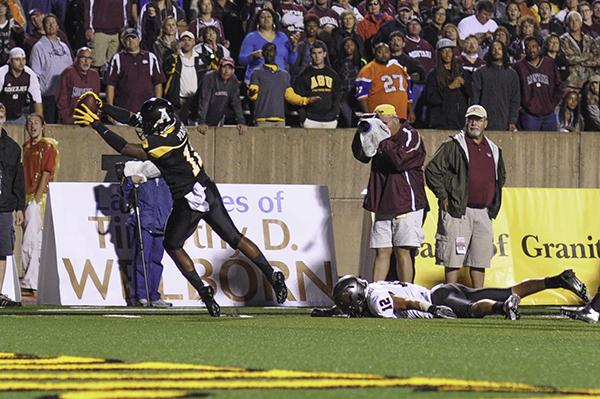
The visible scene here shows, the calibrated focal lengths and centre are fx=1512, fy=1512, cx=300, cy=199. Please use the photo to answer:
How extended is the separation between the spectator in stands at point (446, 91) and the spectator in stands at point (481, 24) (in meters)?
1.92

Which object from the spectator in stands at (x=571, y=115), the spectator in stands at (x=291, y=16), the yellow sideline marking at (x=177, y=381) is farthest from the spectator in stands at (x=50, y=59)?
the yellow sideline marking at (x=177, y=381)

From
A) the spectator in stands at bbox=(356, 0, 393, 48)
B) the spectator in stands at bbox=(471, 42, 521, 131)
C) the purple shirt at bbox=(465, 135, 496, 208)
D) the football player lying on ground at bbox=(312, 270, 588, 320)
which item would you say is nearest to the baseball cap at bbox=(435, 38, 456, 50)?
the spectator in stands at bbox=(471, 42, 521, 131)

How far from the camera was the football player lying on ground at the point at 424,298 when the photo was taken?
13031mm

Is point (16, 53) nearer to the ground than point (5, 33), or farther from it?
nearer to the ground

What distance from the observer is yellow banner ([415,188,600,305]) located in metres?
17.4

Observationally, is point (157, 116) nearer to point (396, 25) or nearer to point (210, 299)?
point (210, 299)

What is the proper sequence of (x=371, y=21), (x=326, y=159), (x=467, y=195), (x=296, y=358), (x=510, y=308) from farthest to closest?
1. (x=371, y=21)
2. (x=326, y=159)
3. (x=467, y=195)
4. (x=510, y=308)
5. (x=296, y=358)

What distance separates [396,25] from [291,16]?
1502mm

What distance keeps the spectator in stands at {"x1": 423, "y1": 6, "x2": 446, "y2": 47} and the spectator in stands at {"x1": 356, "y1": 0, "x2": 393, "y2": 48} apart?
57cm

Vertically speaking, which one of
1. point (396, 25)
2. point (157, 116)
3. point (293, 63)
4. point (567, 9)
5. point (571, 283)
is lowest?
point (571, 283)

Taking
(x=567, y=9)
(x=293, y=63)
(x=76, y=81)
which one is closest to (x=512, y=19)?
(x=567, y=9)

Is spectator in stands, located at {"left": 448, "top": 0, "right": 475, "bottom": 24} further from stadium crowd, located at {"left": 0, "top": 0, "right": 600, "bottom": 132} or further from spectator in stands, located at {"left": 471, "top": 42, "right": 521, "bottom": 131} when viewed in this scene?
spectator in stands, located at {"left": 471, "top": 42, "right": 521, "bottom": 131}

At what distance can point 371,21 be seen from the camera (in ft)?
71.3

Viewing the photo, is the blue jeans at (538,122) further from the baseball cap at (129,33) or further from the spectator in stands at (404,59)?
the baseball cap at (129,33)
